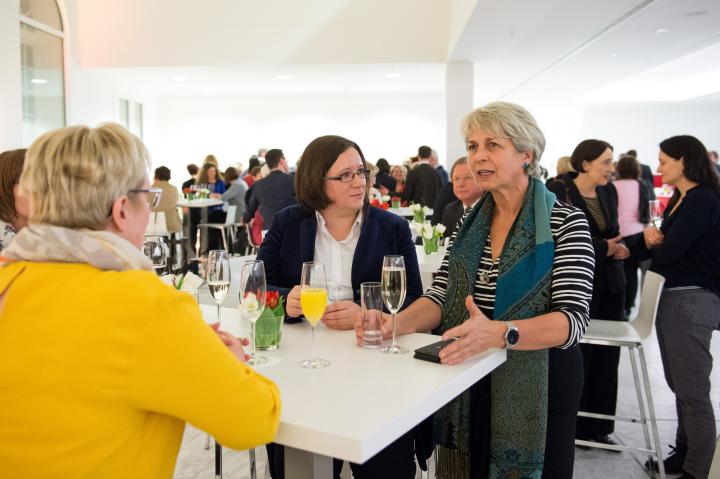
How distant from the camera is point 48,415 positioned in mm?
1077

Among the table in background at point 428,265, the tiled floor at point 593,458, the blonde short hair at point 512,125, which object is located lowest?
the tiled floor at point 593,458

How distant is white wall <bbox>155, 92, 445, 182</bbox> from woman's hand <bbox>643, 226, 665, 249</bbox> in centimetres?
1302

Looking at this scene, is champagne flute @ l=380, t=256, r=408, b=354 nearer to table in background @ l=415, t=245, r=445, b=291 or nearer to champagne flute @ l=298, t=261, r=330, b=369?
champagne flute @ l=298, t=261, r=330, b=369

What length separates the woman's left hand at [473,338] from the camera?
1574 millimetres

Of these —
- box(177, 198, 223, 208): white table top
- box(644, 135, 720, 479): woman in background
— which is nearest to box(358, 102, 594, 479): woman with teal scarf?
box(644, 135, 720, 479): woman in background

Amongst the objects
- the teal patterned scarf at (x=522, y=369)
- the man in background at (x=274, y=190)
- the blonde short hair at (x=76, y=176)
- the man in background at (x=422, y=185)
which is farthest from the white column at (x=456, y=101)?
the blonde short hair at (x=76, y=176)

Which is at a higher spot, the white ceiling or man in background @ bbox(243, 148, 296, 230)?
the white ceiling

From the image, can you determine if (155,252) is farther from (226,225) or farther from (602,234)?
(226,225)

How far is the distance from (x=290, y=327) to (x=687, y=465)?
6.55 ft

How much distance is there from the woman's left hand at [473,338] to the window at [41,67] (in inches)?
338

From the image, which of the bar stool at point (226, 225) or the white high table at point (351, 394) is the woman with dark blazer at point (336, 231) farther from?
the bar stool at point (226, 225)

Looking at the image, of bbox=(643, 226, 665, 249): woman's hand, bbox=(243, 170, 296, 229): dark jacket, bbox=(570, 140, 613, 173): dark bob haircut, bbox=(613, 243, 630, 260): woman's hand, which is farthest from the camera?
bbox=(243, 170, 296, 229): dark jacket

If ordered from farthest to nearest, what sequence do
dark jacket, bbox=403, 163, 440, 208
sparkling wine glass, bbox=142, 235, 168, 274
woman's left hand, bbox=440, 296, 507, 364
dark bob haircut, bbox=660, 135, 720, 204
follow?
dark jacket, bbox=403, 163, 440, 208 < dark bob haircut, bbox=660, 135, 720, 204 < sparkling wine glass, bbox=142, 235, 168, 274 < woman's left hand, bbox=440, 296, 507, 364

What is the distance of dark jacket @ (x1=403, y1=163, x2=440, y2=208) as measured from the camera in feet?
27.0
